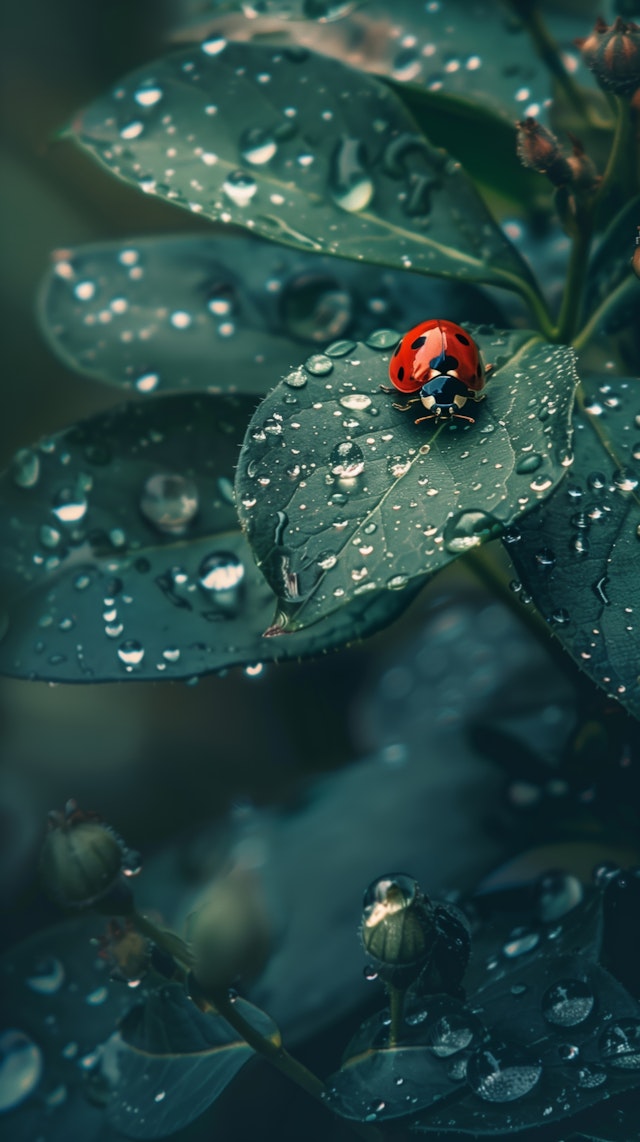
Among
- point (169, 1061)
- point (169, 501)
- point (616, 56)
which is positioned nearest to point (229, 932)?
point (169, 1061)

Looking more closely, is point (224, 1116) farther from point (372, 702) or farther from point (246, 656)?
point (372, 702)

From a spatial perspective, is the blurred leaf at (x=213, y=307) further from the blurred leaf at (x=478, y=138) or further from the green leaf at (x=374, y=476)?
the green leaf at (x=374, y=476)

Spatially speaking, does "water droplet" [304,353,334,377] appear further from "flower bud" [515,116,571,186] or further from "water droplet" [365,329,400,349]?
"flower bud" [515,116,571,186]

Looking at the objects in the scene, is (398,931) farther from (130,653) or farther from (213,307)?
(213,307)

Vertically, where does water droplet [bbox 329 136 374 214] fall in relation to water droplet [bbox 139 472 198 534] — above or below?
above

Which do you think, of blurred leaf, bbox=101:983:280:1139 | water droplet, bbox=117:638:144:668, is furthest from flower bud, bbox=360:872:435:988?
water droplet, bbox=117:638:144:668

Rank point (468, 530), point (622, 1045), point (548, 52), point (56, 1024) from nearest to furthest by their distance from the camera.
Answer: point (468, 530) < point (622, 1045) < point (56, 1024) < point (548, 52)
